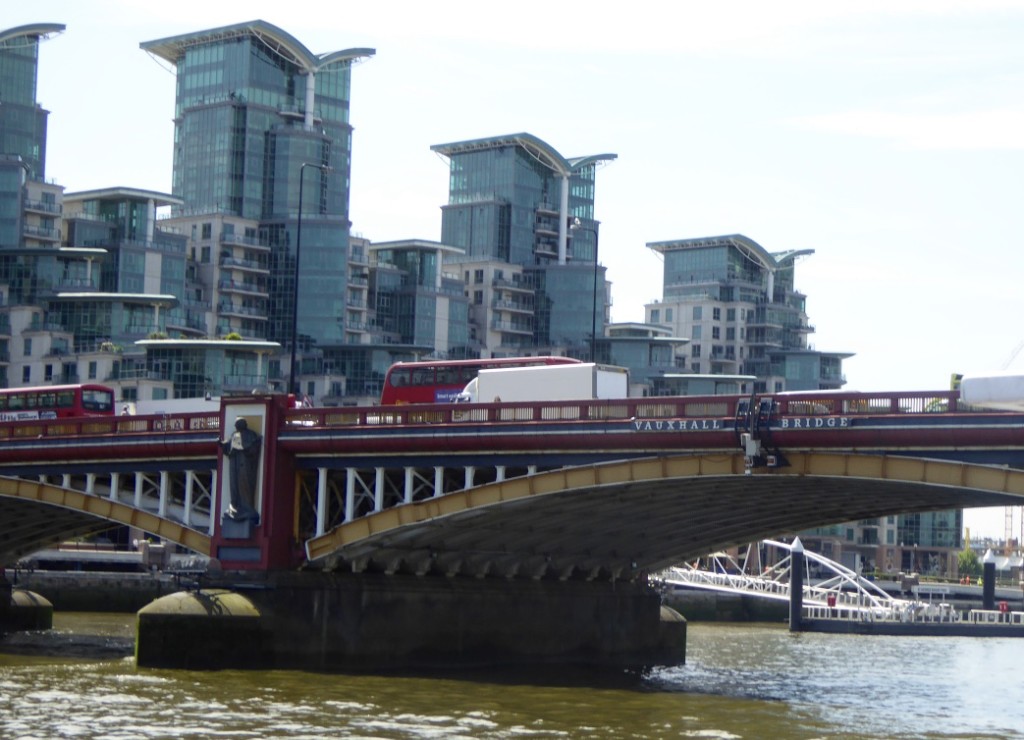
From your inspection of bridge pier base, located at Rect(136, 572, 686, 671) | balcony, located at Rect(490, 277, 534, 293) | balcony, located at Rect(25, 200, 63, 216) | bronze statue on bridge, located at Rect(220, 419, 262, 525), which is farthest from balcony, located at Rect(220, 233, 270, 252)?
bronze statue on bridge, located at Rect(220, 419, 262, 525)

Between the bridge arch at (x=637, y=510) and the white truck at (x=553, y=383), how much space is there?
442 cm

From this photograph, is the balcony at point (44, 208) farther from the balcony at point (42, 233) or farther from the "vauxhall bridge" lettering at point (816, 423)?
the "vauxhall bridge" lettering at point (816, 423)

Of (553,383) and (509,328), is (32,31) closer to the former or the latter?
(509,328)

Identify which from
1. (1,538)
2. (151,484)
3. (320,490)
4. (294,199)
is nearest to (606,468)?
(320,490)

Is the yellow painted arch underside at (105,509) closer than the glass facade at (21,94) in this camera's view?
Yes

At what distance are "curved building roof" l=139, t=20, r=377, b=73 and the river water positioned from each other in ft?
324

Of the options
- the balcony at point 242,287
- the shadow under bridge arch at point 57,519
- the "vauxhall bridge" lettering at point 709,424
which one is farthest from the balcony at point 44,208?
the "vauxhall bridge" lettering at point 709,424

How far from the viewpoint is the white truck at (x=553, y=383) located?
62281mm

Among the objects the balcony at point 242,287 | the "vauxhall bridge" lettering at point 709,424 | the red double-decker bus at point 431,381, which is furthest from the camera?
the balcony at point 242,287

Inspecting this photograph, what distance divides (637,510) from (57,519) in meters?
27.2

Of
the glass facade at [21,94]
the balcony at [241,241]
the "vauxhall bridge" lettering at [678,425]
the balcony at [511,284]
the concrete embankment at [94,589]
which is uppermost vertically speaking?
the glass facade at [21,94]

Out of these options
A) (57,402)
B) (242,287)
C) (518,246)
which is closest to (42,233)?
(242,287)

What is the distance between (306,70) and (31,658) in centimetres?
11160

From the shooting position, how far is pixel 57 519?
2945 inches
